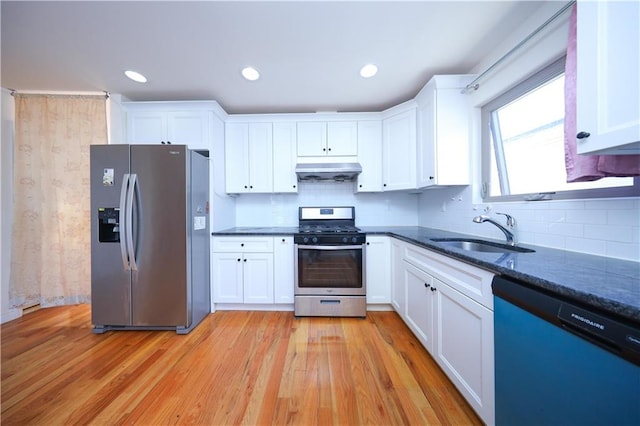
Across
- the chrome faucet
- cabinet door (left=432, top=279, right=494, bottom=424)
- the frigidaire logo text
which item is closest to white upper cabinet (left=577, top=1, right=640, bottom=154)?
the frigidaire logo text

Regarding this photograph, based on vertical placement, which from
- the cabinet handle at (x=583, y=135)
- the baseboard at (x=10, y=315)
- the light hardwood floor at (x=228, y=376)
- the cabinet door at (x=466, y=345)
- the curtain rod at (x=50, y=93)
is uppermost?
the curtain rod at (x=50, y=93)

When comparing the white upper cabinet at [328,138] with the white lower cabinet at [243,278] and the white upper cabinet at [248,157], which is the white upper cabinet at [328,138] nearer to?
the white upper cabinet at [248,157]

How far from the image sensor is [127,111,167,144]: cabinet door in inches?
99.9

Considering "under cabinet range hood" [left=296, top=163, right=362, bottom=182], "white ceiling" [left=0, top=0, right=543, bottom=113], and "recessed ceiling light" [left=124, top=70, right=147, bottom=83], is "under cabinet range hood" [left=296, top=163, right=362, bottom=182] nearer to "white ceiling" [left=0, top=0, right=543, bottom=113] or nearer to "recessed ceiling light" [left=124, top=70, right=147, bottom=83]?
"white ceiling" [left=0, top=0, right=543, bottom=113]

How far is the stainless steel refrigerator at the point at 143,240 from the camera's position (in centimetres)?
208

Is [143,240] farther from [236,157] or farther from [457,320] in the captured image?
[457,320]

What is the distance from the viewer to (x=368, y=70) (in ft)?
6.81

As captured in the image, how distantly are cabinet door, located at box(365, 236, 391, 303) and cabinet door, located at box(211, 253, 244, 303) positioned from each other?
4.88 feet

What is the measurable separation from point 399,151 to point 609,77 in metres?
1.87

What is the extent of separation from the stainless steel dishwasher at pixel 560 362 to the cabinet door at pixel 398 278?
1.14 metres

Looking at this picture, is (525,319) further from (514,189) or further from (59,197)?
(59,197)

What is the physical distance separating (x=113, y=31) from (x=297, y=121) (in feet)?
5.72

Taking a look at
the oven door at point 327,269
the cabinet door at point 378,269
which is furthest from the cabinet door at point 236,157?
the cabinet door at point 378,269

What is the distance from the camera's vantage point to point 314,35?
1.66m
